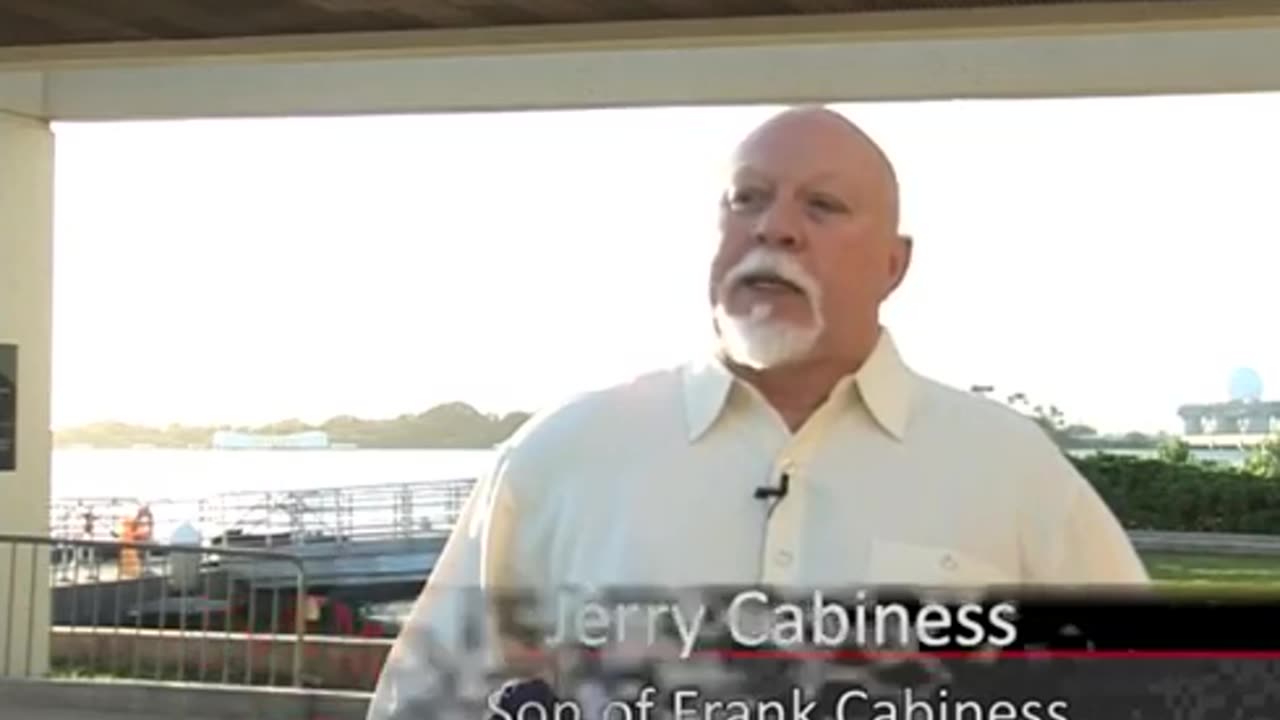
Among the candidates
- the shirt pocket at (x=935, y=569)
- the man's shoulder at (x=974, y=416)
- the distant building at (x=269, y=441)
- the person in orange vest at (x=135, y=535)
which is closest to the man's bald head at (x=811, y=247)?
the man's shoulder at (x=974, y=416)

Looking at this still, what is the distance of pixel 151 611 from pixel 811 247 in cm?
212

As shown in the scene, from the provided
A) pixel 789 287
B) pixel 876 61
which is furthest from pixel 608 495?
pixel 876 61

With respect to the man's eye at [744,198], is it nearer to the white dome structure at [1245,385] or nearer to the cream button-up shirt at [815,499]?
the cream button-up shirt at [815,499]

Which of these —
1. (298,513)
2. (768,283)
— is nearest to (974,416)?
(768,283)

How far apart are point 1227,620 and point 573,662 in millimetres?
993

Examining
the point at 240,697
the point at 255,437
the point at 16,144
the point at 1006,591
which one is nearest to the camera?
the point at 1006,591

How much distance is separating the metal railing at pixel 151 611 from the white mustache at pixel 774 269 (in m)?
1.16

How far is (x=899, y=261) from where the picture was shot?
9.03ft

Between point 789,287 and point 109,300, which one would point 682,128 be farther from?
point 109,300

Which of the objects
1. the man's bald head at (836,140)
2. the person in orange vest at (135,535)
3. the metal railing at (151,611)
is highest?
the man's bald head at (836,140)

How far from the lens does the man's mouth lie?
2.71 metres

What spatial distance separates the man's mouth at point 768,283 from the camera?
107 inches

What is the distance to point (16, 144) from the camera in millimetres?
3994

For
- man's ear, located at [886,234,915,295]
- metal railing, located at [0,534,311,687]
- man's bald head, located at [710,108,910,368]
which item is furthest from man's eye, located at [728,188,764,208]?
metal railing, located at [0,534,311,687]
